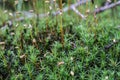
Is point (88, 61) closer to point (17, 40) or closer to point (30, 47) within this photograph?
point (30, 47)

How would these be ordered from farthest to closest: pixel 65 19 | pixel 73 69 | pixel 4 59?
pixel 65 19, pixel 4 59, pixel 73 69

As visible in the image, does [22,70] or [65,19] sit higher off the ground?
[65,19]

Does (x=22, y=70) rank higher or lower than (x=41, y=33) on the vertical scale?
lower

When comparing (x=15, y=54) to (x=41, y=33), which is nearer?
(x=15, y=54)

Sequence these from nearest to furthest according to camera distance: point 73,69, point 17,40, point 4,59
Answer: point 73,69, point 4,59, point 17,40

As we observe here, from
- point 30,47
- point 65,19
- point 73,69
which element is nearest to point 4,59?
point 30,47

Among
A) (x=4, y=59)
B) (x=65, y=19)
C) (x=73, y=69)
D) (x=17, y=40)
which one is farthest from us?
(x=65, y=19)

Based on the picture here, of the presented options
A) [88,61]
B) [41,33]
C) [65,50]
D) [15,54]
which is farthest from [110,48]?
[15,54]

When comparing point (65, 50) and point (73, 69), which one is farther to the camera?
point (65, 50)

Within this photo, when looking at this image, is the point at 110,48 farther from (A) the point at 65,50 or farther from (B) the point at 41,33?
(B) the point at 41,33
